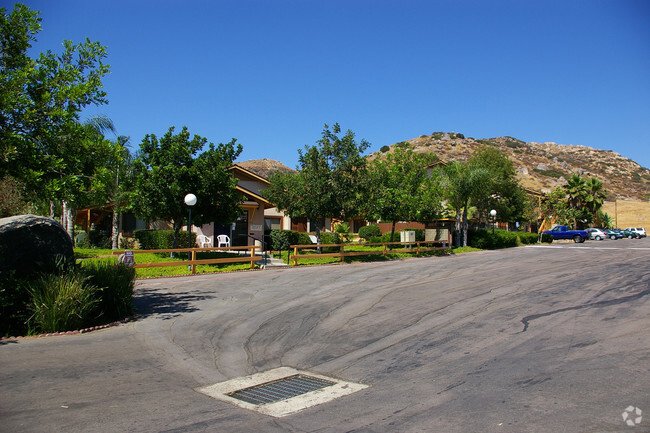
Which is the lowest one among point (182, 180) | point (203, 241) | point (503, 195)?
point (203, 241)

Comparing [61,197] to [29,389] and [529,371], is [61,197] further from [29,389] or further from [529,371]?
[529,371]

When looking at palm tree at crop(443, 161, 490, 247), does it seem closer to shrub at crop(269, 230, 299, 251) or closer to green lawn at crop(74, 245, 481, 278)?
green lawn at crop(74, 245, 481, 278)

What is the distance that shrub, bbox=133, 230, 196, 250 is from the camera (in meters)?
24.7

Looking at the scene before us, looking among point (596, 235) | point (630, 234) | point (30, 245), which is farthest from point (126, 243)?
point (630, 234)

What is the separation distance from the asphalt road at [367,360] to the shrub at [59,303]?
1.52 ft

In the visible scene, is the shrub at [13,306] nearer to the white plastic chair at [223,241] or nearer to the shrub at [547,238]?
the white plastic chair at [223,241]

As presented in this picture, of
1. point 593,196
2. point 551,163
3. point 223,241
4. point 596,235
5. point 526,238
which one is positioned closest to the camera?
point 223,241

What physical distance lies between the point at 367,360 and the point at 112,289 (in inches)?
227

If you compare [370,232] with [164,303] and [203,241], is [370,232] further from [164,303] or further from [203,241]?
[164,303]

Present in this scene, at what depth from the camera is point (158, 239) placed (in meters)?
25.2

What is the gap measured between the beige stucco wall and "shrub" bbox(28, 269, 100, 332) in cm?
8737

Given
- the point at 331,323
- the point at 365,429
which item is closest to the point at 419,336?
the point at 331,323

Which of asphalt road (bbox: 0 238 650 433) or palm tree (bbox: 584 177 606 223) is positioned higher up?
palm tree (bbox: 584 177 606 223)

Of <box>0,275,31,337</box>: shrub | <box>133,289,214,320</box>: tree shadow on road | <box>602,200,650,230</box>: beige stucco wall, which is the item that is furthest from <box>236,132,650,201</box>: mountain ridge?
<box>0,275,31,337</box>: shrub
